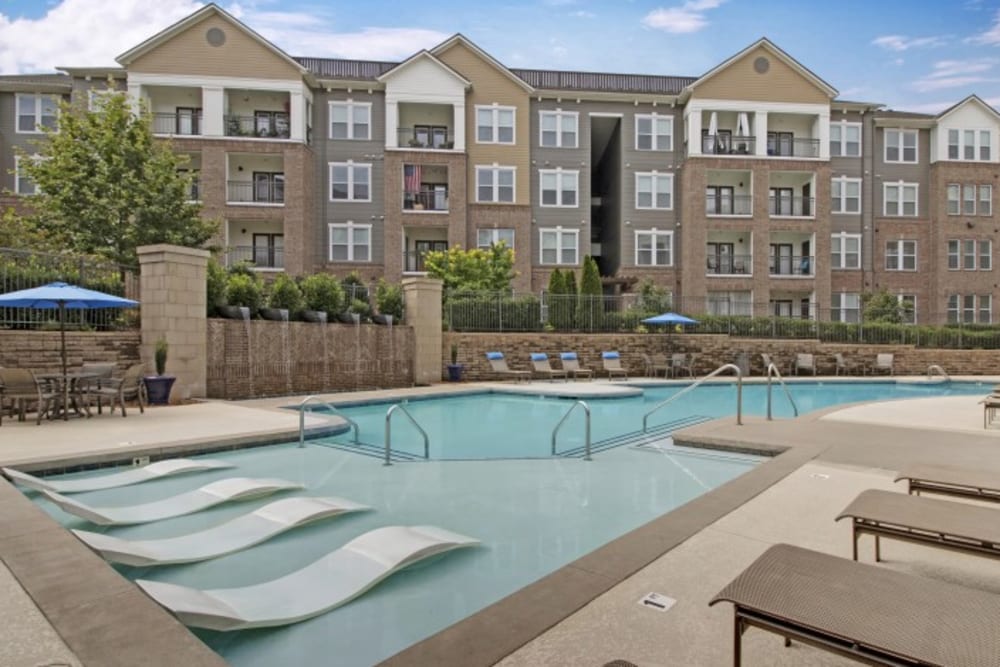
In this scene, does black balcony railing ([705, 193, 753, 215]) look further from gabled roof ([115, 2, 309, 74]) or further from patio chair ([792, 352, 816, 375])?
gabled roof ([115, 2, 309, 74])

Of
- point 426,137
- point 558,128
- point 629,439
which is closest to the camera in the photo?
point 629,439

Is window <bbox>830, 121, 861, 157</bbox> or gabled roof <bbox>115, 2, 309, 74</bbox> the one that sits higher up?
gabled roof <bbox>115, 2, 309, 74</bbox>

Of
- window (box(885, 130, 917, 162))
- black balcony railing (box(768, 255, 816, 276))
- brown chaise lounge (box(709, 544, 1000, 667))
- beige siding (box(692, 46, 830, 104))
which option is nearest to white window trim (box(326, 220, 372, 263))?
beige siding (box(692, 46, 830, 104))

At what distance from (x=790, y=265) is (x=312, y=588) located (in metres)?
32.0

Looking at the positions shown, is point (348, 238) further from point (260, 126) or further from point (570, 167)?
point (570, 167)

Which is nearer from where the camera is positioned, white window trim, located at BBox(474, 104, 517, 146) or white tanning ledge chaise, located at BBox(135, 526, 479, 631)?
white tanning ledge chaise, located at BBox(135, 526, 479, 631)

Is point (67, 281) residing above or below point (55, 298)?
above

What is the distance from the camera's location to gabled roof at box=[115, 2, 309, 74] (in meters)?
26.2

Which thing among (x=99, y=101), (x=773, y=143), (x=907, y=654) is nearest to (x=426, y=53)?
(x=99, y=101)

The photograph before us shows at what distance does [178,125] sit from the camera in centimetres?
2747

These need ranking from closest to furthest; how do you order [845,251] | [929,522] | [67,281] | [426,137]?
[929,522] < [67,281] < [426,137] < [845,251]

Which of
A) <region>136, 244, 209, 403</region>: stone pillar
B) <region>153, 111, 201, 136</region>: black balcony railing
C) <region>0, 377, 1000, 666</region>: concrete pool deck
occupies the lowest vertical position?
<region>0, 377, 1000, 666</region>: concrete pool deck

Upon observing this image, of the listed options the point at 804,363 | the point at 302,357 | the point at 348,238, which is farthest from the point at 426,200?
the point at 804,363

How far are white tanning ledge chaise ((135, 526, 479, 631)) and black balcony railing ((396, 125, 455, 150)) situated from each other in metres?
26.6
